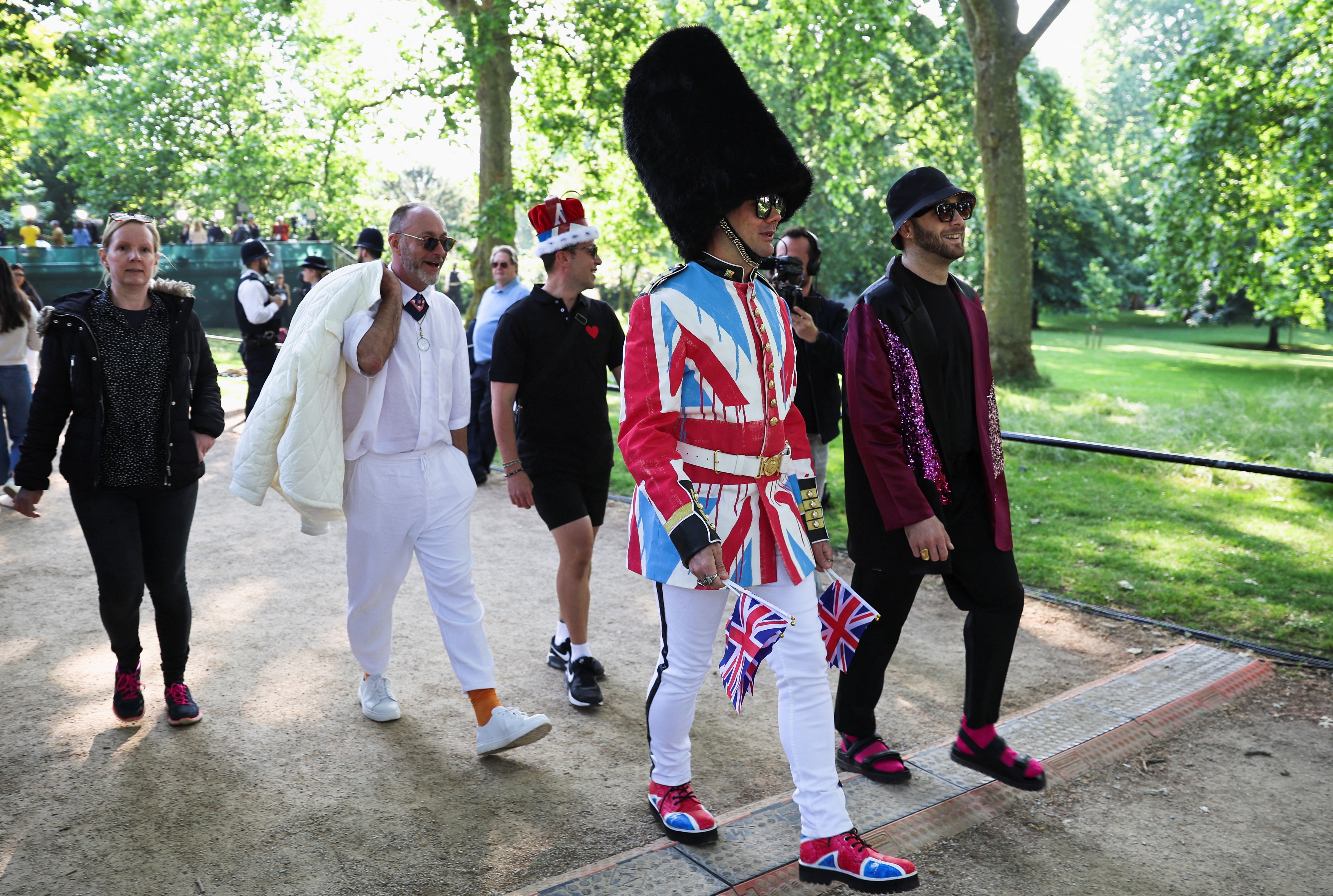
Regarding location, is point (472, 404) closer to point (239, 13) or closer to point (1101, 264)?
point (239, 13)

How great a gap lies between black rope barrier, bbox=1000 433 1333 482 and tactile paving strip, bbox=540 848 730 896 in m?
3.14

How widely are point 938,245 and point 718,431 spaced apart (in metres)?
1.23

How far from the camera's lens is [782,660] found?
3117mm

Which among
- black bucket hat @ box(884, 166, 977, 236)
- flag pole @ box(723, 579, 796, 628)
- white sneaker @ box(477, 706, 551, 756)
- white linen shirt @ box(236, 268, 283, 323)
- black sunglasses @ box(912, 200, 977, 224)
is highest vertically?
white linen shirt @ box(236, 268, 283, 323)

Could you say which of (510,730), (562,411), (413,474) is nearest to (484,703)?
(510,730)

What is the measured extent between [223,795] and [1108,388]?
19213 mm

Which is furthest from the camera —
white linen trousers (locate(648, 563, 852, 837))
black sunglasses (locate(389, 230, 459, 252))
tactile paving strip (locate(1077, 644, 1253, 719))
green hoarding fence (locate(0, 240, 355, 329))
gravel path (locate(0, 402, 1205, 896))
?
green hoarding fence (locate(0, 240, 355, 329))

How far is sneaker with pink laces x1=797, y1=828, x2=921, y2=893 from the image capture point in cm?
289

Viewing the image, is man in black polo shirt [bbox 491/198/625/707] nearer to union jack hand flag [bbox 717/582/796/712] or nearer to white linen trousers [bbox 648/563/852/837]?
white linen trousers [bbox 648/563/852/837]

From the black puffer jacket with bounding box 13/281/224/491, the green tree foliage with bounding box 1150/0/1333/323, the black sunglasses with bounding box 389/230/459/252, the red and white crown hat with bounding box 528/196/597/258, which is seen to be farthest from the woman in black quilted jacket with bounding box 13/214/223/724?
the green tree foliage with bounding box 1150/0/1333/323

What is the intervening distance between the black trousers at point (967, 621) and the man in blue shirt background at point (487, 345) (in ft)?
15.5

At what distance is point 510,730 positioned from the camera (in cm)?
395

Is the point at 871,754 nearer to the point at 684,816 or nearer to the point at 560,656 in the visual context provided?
the point at 684,816

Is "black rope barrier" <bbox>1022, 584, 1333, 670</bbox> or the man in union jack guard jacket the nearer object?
the man in union jack guard jacket
